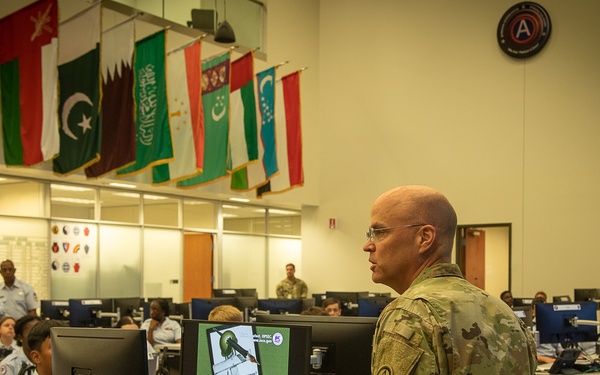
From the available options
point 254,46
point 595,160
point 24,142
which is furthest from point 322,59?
point 24,142

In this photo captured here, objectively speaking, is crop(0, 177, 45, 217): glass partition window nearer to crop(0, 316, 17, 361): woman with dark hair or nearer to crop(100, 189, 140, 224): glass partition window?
crop(100, 189, 140, 224): glass partition window

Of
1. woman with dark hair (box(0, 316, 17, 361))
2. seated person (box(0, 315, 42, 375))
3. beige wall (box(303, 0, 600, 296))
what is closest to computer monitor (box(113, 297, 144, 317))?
woman with dark hair (box(0, 316, 17, 361))

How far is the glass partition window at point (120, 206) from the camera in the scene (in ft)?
52.1

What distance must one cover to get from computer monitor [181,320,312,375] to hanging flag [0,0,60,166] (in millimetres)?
8126

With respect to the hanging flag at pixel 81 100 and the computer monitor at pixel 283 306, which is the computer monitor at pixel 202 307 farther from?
the hanging flag at pixel 81 100

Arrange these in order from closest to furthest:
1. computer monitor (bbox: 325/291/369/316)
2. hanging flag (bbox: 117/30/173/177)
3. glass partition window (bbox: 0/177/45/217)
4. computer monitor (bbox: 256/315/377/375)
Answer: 1. computer monitor (bbox: 256/315/377/375)
2. computer monitor (bbox: 325/291/369/316)
3. hanging flag (bbox: 117/30/173/177)
4. glass partition window (bbox: 0/177/45/217)

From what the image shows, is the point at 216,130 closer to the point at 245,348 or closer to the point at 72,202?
the point at 72,202

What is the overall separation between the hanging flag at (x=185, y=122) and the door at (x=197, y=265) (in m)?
3.90

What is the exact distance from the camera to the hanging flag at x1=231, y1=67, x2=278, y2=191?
1611cm

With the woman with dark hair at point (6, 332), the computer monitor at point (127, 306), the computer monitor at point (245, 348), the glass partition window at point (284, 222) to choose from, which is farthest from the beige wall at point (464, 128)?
the computer monitor at point (245, 348)

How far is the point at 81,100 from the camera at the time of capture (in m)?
12.1

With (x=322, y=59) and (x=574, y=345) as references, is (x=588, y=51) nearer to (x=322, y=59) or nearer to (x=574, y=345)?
(x=322, y=59)

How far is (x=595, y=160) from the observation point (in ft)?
53.0

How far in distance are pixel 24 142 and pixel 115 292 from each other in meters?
5.03
